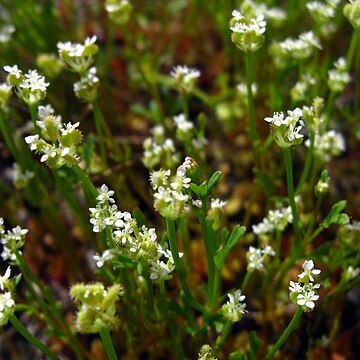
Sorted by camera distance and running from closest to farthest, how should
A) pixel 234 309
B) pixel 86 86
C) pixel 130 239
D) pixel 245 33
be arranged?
1. pixel 130 239
2. pixel 234 309
3. pixel 245 33
4. pixel 86 86

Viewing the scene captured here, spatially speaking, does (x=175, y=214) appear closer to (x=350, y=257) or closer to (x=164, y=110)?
(x=350, y=257)

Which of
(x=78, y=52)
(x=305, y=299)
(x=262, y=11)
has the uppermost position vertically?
(x=78, y=52)

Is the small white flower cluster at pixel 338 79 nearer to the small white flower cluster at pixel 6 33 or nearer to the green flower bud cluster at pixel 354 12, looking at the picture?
the green flower bud cluster at pixel 354 12

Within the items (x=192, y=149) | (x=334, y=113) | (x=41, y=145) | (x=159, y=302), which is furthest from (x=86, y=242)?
(x=334, y=113)

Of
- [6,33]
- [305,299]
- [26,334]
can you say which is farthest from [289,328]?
[6,33]

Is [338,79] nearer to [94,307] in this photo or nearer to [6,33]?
[94,307]

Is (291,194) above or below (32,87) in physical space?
below

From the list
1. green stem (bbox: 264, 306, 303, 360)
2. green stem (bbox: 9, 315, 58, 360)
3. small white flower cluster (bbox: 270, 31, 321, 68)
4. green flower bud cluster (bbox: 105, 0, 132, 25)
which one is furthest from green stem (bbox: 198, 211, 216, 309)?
green flower bud cluster (bbox: 105, 0, 132, 25)
